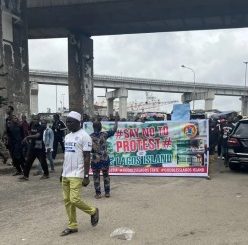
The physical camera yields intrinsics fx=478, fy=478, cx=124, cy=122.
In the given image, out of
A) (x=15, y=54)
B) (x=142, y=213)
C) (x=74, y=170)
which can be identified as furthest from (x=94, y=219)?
(x=15, y=54)

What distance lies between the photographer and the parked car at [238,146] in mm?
13359

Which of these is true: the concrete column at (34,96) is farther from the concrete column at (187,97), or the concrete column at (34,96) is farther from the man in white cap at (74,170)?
the man in white cap at (74,170)

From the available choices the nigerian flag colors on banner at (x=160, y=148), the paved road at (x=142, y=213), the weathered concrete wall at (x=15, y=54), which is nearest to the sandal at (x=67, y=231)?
the paved road at (x=142, y=213)

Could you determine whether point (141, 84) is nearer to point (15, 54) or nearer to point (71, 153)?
point (15, 54)

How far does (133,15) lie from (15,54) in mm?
9830

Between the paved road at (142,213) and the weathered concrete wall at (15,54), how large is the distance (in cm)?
969

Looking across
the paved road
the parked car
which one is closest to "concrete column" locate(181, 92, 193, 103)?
the parked car

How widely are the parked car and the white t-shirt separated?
736cm

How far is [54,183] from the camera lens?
11.8 meters

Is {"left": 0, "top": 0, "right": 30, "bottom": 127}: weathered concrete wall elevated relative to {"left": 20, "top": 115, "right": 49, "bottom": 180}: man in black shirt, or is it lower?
elevated

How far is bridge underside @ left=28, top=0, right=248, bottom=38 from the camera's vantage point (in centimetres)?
2692

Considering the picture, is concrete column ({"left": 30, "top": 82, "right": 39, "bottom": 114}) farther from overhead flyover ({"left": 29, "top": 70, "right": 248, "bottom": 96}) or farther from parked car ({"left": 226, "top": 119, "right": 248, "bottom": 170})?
parked car ({"left": 226, "top": 119, "right": 248, "bottom": 170})

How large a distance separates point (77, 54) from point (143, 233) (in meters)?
27.6

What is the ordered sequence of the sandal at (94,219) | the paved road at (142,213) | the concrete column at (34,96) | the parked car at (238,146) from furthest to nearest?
the concrete column at (34,96) < the parked car at (238,146) < the sandal at (94,219) < the paved road at (142,213)
